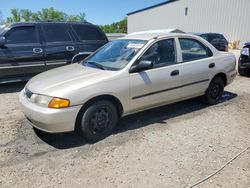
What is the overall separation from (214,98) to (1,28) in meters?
5.94

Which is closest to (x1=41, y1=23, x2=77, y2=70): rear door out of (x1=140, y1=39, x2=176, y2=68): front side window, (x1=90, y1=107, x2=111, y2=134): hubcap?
(x1=140, y1=39, x2=176, y2=68): front side window

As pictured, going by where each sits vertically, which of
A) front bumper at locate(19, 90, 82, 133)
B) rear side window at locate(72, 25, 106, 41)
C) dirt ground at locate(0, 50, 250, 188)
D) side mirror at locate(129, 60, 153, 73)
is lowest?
dirt ground at locate(0, 50, 250, 188)

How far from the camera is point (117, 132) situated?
13.9 feet

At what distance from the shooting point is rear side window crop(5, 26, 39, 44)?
267 inches

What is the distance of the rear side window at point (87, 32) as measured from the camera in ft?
25.6

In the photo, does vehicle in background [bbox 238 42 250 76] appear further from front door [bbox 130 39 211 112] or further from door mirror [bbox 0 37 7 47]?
door mirror [bbox 0 37 7 47]

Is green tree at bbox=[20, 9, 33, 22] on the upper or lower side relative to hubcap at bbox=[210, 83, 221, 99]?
upper

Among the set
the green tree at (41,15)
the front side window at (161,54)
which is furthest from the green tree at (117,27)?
the front side window at (161,54)

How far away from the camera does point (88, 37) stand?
7.92 meters

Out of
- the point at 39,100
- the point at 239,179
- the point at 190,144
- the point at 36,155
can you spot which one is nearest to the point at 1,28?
the point at 39,100

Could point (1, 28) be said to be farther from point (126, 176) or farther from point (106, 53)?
point (126, 176)

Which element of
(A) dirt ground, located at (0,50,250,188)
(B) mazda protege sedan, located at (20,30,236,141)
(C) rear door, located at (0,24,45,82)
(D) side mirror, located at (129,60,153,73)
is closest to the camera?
(A) dirt ground, located at (0,50,250,188)

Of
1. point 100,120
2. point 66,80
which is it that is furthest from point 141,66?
point 66,80

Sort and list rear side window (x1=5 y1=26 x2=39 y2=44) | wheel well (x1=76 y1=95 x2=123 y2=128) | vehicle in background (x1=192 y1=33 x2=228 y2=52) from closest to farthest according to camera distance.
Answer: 1. wheel well (x1=76 y1=95 x2=123 y2=128)
2. rear side window (x1=5 y1=26 x2=39 y2=44)
3. vehicle in background (x1=192 y1=33 x2=228 y2=52)
